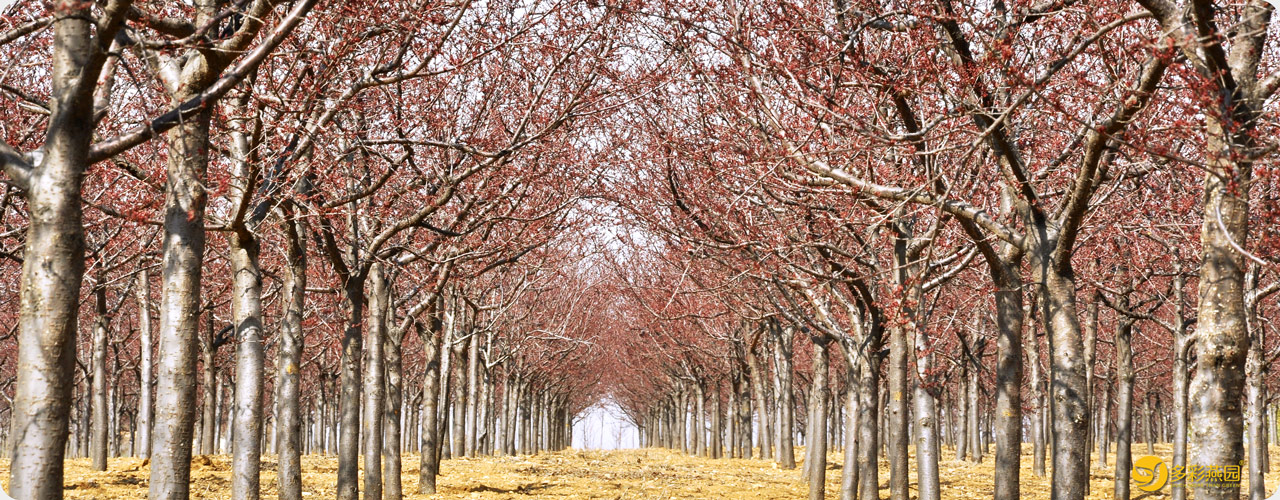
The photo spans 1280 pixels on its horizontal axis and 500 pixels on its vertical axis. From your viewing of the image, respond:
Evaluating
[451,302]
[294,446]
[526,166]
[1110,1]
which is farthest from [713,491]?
[1110,1]

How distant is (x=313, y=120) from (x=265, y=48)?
320cm

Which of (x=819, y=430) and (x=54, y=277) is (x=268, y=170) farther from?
(x=819, y=430)

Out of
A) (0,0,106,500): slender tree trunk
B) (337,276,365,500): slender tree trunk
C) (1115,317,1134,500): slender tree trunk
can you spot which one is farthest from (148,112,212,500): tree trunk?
(1115,317,1134,500): slender tree trunk

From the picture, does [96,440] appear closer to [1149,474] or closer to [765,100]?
[765,100]

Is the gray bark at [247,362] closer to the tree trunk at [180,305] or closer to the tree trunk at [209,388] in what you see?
the tree trunk at [180,305]

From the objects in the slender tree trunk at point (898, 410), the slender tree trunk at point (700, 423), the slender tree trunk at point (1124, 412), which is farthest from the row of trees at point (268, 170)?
the slender tree trunk at point (700, 423)

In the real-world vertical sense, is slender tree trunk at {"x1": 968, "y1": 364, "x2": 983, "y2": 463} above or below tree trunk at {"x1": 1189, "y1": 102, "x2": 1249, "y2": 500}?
below

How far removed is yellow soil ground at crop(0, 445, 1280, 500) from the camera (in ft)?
49.4

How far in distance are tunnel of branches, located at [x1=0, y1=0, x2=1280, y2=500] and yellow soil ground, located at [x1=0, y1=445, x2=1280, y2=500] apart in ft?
4.99

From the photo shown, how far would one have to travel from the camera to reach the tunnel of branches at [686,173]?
18.1ft

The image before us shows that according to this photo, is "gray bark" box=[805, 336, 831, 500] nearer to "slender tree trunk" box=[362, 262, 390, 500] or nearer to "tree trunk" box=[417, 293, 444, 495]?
"tree trunk" box=[417, 293, 444, 495]

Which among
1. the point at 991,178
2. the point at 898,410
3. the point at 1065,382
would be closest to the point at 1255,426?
the point at 898,410

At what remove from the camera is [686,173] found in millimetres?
11641

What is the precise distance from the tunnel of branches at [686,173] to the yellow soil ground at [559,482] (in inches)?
59.9
